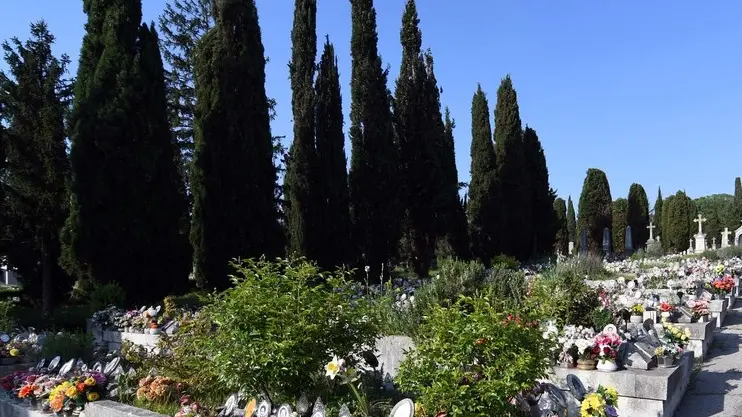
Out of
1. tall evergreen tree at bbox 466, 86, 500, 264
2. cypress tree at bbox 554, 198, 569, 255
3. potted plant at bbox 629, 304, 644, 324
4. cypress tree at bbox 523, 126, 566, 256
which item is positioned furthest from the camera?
cypress tree at bbox 554, 198, 569, 255

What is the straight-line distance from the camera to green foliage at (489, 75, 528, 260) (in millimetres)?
21734

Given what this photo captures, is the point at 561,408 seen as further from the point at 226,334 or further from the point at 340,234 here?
the point at 340,234

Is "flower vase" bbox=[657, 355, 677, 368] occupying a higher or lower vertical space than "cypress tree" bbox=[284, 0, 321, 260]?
lower

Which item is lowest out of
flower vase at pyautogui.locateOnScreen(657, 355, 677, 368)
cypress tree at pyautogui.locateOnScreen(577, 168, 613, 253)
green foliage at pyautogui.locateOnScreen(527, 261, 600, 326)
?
flower vase at pyautogui.locateOnScreen(657, 355, 677, 368)

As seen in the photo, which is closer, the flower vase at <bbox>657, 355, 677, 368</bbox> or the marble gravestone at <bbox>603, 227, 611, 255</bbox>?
the flower vase at <bbox>657, 355, 677, 368</bbox>

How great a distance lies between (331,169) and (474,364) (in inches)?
475

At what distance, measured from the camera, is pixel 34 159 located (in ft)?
45.8

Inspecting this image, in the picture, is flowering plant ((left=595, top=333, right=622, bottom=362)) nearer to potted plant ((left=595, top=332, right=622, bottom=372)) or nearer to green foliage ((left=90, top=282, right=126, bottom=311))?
potted plant ((left=595, top=332, right=622, bottom=372))

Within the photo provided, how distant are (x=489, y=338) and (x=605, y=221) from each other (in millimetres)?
28565

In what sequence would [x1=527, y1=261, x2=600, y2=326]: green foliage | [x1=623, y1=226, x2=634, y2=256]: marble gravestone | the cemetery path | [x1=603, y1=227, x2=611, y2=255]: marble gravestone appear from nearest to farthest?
the cemetery path < [x1=527, y1=261, x2=600, y2=326]: green foliage < [x1=603, y1=227, x2=611, y2=255]: marble gravestone < [x1=623, y1=226, x2=634, y2=256]: marble gravestone

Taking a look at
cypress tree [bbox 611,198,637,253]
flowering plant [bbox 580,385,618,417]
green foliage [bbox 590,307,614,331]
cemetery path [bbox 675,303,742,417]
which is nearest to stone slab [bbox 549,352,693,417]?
cemetery path [bbox 675,303,742,417]

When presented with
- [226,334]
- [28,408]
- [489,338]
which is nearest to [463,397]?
[489,338]

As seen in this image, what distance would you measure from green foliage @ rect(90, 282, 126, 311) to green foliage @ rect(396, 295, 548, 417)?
818cm

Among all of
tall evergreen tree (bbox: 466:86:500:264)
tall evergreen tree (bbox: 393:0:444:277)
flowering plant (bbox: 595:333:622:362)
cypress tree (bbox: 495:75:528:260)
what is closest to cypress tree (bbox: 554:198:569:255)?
cypress tree (bbox: 495:75:528:260)
